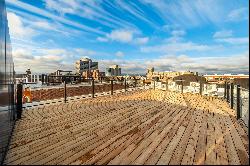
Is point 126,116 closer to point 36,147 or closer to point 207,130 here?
point 207,130

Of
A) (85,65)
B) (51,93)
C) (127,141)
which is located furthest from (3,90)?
(85,65)

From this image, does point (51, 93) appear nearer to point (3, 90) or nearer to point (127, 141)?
point (3, 90)

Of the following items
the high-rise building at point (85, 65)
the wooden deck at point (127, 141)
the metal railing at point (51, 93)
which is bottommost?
the wooden deck at point (127, 141)

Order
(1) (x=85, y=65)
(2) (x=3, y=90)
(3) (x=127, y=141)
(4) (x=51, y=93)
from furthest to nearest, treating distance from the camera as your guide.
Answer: (1) (x=85, y=65) < (4) (x=51, y=93) < (3) (x=127, y=141) < (2) (x=3, y=90)

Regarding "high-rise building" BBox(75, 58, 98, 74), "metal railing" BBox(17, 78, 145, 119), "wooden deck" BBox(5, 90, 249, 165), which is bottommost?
"wooden deck" BBox(5, 90, 249, 165)

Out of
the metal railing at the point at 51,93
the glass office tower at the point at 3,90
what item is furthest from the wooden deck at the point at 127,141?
the metal railing at the point at 51,93

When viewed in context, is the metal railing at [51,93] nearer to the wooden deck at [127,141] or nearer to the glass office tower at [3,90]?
the wooden deck at [127,141]

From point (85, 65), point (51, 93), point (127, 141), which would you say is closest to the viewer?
point (127, 141)

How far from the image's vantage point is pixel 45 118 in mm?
7434

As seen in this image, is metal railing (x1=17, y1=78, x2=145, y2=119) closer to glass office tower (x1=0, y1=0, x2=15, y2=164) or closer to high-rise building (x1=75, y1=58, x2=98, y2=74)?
glass office tower (x1=0, y1=0, x2=15, y2=164)

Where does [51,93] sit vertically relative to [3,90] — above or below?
below

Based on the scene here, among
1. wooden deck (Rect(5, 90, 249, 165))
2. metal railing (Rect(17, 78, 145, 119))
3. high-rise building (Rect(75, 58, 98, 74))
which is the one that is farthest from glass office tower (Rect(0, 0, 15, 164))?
high-rise building (Rect(75, 58, 98, 74))

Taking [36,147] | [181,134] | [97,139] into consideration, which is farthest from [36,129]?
[181,134]

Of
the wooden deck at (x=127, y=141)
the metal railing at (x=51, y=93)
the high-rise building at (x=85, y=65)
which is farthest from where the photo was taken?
the high-rise building at (x=85, y=65)
